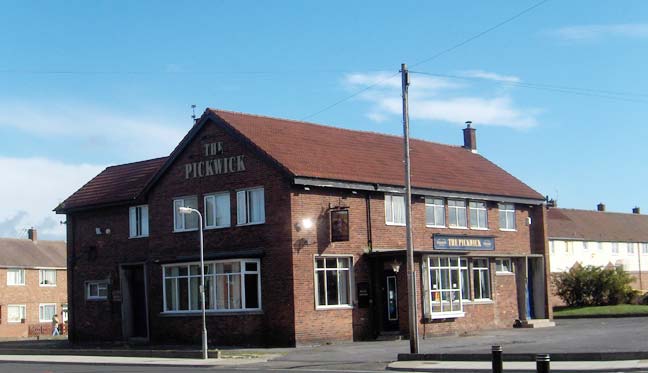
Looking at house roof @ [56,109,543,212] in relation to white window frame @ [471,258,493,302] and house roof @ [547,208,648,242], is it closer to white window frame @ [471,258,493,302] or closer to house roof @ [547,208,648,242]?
white window frame @ [471,258,493,302]

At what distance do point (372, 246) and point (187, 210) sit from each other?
8.41 m

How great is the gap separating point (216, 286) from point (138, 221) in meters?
6.99

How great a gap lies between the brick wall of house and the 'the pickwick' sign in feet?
107

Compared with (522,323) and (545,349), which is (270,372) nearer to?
(545,349)

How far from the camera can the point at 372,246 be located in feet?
114

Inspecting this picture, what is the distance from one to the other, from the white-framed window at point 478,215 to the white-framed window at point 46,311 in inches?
1650

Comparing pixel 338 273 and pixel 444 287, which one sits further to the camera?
pixel 444 287

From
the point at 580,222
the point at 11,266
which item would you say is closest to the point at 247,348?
the point at 11,266

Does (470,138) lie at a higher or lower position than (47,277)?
higher

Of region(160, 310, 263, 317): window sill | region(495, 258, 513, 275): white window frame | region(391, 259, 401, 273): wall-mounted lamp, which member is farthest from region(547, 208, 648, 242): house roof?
region(160, 310, 263, 317): window sill

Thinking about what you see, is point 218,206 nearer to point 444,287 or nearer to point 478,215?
point 444,287

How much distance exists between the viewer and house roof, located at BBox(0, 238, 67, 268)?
6850 cm

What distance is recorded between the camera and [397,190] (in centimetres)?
3584

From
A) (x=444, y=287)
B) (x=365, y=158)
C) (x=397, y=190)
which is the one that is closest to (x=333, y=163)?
(x=365, y=158)
